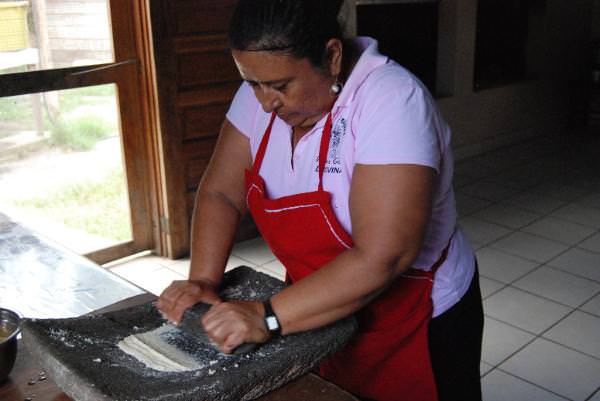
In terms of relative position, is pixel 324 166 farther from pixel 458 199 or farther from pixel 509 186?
pixel 509 186

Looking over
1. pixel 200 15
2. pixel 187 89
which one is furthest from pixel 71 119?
pixel 200 15

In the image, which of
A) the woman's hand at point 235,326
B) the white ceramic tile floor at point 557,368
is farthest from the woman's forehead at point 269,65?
the white ceramic tile floor at point 557,368

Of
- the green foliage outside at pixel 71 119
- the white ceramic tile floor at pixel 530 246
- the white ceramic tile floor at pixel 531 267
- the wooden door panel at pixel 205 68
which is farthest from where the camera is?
the white ceramic tile floor at pixel 530 246

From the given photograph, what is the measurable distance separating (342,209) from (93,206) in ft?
8.62

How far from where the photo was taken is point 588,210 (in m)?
4.37

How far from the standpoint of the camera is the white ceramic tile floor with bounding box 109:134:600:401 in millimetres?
2578

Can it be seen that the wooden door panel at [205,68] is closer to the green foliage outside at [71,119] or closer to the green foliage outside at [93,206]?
the green foliage outside at [71,119]

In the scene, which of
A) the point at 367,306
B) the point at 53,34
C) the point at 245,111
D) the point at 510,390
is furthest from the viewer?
the point at 53,34

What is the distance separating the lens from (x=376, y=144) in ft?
3.53

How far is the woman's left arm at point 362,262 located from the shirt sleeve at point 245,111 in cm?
36

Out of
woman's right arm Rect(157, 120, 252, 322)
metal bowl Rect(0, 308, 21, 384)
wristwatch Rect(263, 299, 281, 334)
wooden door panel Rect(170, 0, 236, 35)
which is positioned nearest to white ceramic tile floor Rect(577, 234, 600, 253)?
wooden door panel Rect(170, 0, 236, 35)

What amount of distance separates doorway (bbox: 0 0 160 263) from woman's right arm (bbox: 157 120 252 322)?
192 cm

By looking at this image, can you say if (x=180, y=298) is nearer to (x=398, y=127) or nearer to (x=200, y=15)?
(x=398, y=127)

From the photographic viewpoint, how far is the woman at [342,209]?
1068mm
